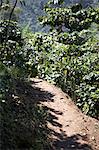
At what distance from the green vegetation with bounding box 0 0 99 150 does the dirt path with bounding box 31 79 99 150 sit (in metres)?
0.32

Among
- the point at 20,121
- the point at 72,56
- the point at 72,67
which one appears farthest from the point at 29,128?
the point at 72,56

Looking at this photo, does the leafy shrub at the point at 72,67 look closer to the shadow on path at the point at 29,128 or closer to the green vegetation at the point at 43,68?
the green vegetation at the point at 43,68

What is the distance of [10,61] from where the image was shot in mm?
12305

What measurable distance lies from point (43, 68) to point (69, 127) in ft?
17.3

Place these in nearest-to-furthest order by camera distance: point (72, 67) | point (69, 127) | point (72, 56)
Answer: point (69, 127) < point (72, 67) < point (72, 56)

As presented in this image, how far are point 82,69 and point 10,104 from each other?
179 inches

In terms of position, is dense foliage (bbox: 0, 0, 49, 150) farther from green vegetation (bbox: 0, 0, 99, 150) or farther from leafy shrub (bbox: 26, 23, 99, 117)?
leafy shrub (bbox: 26, 23, 99, 117)

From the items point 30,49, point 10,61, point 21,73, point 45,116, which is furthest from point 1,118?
point 30,49

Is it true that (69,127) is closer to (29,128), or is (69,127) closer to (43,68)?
(29,128)

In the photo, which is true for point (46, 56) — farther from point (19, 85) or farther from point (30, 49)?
point (19, 85)

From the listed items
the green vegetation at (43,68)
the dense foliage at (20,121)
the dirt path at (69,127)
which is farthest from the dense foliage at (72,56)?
the dense foliage at (20,121)

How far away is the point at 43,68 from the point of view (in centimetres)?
1301

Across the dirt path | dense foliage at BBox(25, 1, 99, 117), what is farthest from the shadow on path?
dense foliage at BBox(25, 1, 99, 117)

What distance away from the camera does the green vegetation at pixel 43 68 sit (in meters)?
6.48
